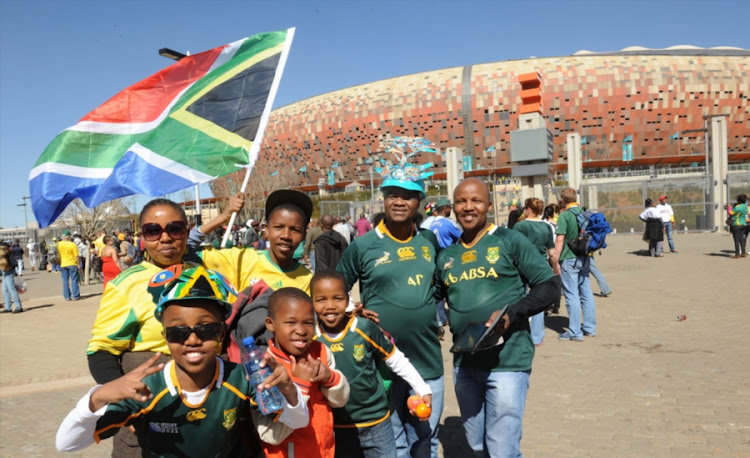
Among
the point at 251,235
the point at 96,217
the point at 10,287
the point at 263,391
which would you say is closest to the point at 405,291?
the point at 263,391

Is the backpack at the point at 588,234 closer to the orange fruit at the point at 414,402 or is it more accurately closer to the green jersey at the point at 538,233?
the green jersey at the point at 538,233

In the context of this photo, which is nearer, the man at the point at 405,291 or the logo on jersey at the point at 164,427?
the logo on jersey at the point at 164,427

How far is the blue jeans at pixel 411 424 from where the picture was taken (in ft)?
10.7

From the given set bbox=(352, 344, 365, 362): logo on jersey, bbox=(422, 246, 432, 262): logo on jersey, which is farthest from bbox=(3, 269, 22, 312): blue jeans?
bbox=(352, 344, 365, 362): logo on jersey

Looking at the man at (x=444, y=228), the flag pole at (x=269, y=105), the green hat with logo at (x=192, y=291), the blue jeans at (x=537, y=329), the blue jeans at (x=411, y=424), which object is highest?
the flag pole at (x=269, y=105)

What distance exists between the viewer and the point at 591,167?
7144cm

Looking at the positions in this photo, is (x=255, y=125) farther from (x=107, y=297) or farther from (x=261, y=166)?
(x=261, y=166)

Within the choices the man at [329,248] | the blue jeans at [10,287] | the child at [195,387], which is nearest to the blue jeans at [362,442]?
the child at [195,387]

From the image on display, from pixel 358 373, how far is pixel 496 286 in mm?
916

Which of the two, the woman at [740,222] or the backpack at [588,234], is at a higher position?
the backpack at [588,234]

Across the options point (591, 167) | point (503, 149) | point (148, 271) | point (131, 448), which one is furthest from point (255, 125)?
point (591, 167)

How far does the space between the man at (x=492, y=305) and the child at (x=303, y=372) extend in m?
0.89

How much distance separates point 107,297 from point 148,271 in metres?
0.22

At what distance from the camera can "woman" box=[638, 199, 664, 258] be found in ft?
56.3
